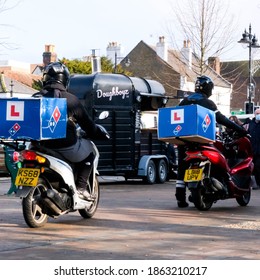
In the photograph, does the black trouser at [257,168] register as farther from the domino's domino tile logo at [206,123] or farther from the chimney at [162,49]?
the chimney at [162,49]

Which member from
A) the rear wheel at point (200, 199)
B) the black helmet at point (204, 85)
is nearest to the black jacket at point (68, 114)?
the rear wheel at point (200, 199)

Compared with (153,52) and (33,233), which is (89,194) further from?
(153,52)

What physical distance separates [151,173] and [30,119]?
11583mm

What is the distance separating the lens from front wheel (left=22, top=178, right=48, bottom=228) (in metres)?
9.20

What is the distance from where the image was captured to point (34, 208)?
30.8 ft

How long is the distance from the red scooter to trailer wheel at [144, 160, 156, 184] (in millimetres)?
7403

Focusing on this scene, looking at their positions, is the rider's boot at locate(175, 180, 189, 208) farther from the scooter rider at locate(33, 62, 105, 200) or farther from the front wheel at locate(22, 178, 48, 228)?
the front wheel at locate(22, 178, 48, 228)

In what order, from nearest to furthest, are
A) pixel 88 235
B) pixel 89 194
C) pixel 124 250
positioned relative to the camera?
pixel 124 250 → pixel 88 235 → pixel 89 194

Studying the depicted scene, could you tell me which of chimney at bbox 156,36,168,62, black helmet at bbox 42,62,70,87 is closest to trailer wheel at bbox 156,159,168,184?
black helmet at bbox 42,62,70,87

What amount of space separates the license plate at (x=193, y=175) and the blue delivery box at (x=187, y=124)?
45 cm

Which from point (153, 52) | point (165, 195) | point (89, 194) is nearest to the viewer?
point (89, 194)

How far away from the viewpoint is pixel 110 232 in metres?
9.19
